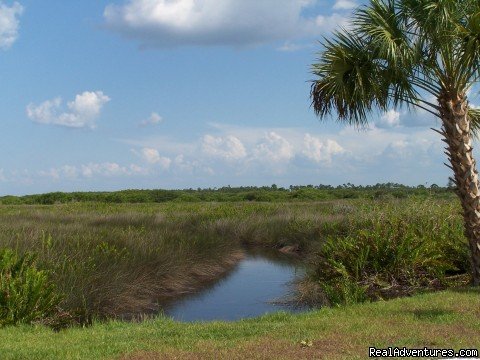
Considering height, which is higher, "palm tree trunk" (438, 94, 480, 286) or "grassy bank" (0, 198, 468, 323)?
"palm tree trunk" (438, 94, 480, 286)

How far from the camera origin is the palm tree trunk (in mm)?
11992

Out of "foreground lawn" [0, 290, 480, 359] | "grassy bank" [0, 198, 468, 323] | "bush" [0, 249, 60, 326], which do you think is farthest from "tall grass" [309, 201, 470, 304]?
"bush" [0, 249, 60, 326]

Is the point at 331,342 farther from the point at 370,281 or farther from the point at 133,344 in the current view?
the point at 370,281

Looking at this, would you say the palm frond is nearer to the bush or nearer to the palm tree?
the palm tree

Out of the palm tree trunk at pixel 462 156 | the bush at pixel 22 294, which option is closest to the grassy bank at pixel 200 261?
the bush at pixel 22 294

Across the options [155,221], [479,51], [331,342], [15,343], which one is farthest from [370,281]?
[155,221]

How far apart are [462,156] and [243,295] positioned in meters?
6.71

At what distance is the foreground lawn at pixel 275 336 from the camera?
6.88 meters

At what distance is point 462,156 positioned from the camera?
11977 millimetres

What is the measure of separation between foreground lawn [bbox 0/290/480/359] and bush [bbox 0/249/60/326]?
26.5 inches

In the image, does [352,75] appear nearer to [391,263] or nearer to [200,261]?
[391,263]

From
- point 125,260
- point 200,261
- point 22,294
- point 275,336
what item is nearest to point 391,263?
point 125,260

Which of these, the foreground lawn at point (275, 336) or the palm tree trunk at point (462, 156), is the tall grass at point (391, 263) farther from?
the foreground lawn at point (275, 336)

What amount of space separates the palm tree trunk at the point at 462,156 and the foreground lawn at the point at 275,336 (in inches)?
114
